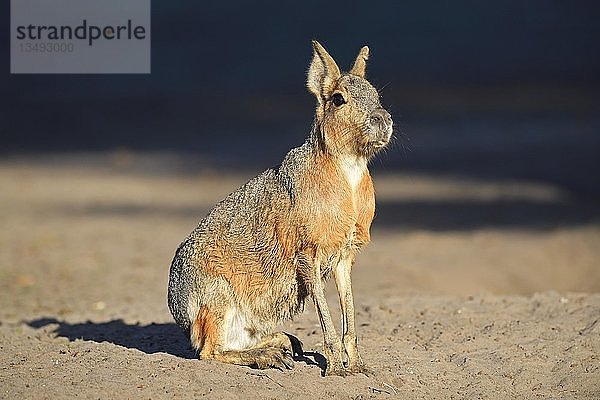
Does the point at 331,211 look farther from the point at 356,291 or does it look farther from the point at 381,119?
the point at 356,291

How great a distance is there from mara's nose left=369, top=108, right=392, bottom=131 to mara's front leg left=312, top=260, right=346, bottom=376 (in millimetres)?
988

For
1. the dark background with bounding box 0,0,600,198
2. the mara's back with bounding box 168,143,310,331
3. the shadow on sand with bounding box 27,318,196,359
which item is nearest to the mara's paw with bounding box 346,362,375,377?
the mara's back with bounding box 168,143,310,331

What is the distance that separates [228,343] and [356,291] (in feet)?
13.1

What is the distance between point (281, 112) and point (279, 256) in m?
15.8

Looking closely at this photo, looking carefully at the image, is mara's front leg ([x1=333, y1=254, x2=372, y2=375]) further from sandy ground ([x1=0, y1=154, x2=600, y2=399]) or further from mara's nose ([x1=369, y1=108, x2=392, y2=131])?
mara's nose ([x1=369, y1=108, x2=392, y2=131])

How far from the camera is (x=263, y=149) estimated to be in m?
19.9

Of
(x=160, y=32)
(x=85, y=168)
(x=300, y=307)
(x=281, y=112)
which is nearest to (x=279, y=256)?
(x=300, y=307)

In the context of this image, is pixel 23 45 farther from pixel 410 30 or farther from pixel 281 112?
pixel 410 30

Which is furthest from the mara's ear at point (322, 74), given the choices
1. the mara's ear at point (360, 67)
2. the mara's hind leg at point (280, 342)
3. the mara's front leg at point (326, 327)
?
the mara's hind leg at point (280, 342)

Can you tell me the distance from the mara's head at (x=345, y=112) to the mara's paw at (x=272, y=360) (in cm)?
149

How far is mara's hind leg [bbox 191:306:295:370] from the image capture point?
7766 mm

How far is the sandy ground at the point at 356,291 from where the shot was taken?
302 inches

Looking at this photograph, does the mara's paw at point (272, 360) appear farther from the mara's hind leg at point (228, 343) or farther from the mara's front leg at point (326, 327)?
the mara's front leg at point (326, 327)

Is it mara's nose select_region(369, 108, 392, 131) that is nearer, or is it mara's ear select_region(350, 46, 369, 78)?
mara's nose select_region(369, 108, 392, 131)
